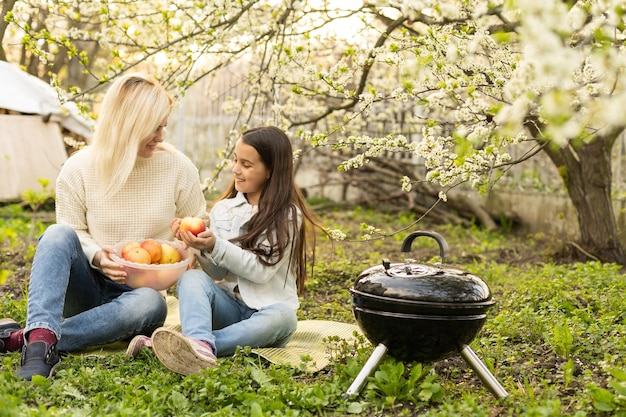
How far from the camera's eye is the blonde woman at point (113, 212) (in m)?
3.50

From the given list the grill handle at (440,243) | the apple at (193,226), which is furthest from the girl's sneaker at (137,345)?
the grill handle at (440,243)

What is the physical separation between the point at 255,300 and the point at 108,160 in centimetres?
93

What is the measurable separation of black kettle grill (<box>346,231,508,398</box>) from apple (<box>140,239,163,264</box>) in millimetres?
1093

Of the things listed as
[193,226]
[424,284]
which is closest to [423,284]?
[424,284]

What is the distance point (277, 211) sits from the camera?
365 cm

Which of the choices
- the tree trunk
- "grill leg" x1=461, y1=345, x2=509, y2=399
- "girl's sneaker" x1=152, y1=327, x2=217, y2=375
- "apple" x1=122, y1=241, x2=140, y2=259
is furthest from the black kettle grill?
the tree trunk

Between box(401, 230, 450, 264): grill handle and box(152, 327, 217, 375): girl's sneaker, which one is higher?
box(401, 230, 450, 264): grill handle

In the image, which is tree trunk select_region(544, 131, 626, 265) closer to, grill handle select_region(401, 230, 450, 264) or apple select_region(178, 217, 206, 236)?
grill handle select_region(401, 230, 450, 264)

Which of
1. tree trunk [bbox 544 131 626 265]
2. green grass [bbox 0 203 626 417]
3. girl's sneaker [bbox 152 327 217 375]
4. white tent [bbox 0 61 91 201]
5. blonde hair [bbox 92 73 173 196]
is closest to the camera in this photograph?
green grass [bbox 0 203 626 417]

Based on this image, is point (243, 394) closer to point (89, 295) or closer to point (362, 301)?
point (362, 301)

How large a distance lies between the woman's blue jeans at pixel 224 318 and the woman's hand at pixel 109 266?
0.26 m

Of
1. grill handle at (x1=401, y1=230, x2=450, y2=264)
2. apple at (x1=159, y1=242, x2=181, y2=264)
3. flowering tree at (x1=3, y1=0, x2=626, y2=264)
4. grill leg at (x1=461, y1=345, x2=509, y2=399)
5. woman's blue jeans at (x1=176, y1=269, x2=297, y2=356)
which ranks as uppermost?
flowering tree at (x1=3, y1=0, x2=626, y2=264)

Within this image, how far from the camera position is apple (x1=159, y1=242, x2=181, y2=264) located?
3.64m

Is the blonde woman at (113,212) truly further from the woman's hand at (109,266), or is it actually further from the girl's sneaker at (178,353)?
the girl's sneaker at (178,353)
